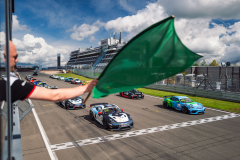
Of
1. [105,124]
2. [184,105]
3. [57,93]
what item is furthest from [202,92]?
[57,93]

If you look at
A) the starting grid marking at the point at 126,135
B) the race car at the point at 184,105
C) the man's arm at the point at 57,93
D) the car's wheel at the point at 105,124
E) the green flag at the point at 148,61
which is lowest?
the starting grid marking at the point at 126,135

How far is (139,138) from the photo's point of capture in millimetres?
8969

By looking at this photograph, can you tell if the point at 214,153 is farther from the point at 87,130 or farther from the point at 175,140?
the point at 87,130

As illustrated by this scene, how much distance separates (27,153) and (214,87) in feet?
68.8

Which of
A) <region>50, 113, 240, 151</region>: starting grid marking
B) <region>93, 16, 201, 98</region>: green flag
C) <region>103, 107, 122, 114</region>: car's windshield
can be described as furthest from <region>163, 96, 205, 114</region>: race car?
<region>93, 16, 201, 98</region>: green flag

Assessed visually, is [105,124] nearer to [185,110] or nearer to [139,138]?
[139,138]

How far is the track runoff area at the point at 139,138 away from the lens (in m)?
7.32

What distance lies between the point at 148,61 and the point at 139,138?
796 cm

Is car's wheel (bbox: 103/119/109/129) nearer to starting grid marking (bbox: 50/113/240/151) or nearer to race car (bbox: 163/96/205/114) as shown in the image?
starting grid marking (bbox: 50/113/240/151)

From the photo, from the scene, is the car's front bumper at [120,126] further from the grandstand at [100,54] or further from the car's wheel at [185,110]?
the grandstand at [100,54]

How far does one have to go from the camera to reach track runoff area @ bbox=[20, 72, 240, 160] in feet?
24.0

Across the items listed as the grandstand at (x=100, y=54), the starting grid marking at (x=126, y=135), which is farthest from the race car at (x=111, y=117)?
the grandstand at (x=100, y=54)

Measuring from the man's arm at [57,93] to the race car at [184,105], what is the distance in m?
13.8

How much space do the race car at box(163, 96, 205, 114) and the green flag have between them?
13.3m
